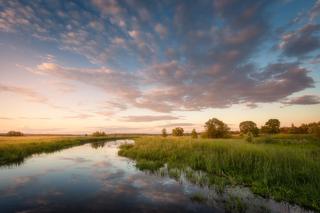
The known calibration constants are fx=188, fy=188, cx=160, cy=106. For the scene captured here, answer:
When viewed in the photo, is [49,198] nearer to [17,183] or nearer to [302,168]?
[17,183]

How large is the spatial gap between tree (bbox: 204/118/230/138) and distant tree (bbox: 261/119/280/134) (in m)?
19.2

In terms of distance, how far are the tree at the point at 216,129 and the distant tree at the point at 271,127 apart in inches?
758

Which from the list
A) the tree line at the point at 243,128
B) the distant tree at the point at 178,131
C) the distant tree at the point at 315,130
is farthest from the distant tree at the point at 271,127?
the distant tree at the point at 178,131

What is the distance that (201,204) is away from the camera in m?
9.10

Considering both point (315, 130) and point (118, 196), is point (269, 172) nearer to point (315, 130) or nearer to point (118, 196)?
point (118, 196)

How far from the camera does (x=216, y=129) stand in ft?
210

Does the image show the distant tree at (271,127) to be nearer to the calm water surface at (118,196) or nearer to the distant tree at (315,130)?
the distant tree at (315,130)

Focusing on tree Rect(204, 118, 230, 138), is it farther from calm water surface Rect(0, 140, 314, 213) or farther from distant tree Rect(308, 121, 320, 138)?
calm water surface Rect(0, 140, 314, 213)

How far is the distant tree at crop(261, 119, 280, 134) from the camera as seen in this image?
7319 cm

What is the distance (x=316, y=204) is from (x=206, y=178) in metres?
6.09

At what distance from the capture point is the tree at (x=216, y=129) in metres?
63.6

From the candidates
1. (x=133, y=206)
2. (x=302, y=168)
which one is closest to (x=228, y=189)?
(x=302, y=168)

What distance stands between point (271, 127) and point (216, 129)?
2699 centimetres

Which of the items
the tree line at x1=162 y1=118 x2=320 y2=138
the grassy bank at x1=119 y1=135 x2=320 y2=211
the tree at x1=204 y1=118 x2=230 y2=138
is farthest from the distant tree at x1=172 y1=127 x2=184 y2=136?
the grassy bank at x1=119 y1=135 x2=320 y2=211
